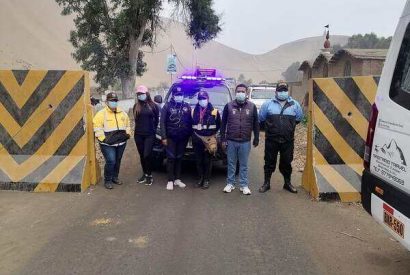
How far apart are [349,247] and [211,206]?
2.18m

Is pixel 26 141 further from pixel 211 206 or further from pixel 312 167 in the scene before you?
pixel 312 167

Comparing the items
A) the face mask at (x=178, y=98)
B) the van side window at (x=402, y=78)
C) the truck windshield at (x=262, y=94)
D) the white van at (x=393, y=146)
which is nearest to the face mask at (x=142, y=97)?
the face mask at (x=178, y=98)

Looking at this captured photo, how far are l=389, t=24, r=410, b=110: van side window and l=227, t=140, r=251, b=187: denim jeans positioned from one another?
11.8 feet

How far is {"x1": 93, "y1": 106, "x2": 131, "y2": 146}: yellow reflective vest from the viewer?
7262 mm

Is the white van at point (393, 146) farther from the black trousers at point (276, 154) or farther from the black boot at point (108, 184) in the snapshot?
the black boot at point (108, 184)

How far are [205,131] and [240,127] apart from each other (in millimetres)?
666

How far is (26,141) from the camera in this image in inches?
284

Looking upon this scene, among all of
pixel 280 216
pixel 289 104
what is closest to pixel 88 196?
pixel 280 216

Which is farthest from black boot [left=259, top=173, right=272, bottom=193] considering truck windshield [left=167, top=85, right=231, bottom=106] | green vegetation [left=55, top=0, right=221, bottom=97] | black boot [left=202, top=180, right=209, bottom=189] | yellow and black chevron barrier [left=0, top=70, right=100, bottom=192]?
green vegetation [left=55, top=0, right=221, bottom=97]

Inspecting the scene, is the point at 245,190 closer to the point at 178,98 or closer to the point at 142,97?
the point at 178,98

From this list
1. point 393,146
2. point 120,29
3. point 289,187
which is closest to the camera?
point 393,146

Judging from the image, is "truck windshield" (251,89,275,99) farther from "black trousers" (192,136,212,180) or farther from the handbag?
the handbag

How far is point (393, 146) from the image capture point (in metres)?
3.61

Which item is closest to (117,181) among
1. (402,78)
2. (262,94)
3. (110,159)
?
(110,159)
